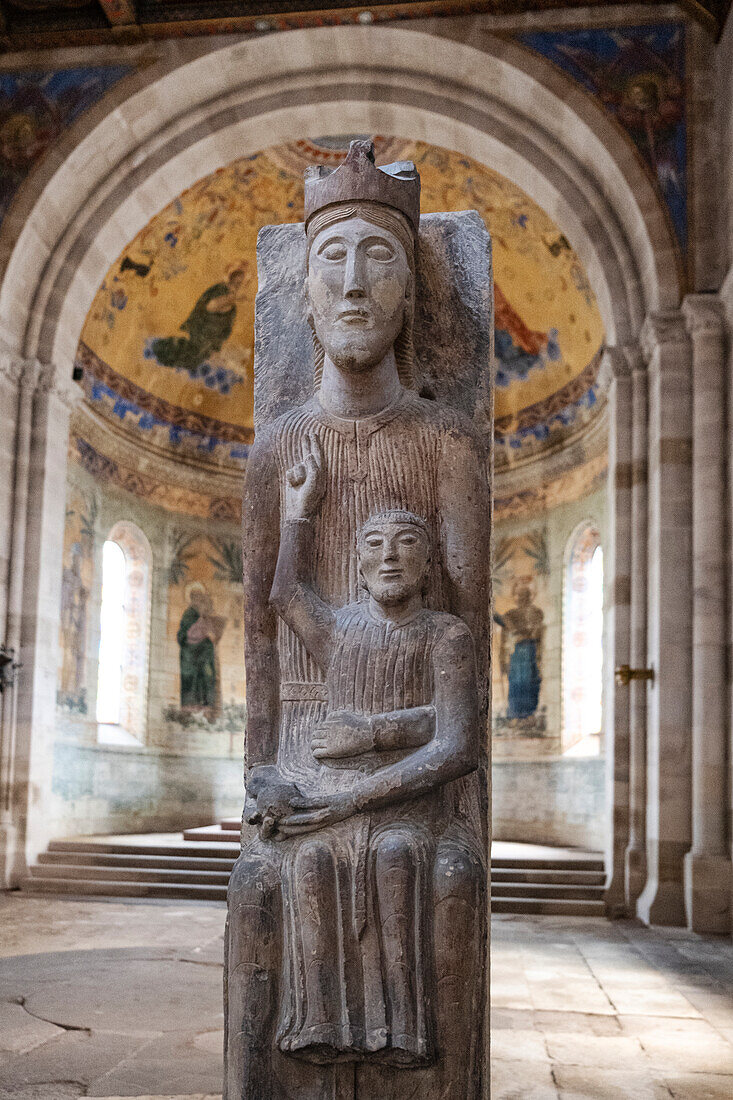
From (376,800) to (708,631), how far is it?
23.8 ft

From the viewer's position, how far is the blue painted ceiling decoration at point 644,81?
35.5 feet

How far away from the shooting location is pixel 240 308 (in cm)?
1777

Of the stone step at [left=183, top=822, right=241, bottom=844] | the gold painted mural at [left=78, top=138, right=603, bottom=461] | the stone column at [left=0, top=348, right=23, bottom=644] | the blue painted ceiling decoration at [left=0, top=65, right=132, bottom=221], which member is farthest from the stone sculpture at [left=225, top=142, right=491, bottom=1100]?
the gold painted mural at [left=78, top=138, right=603, bottom=461]

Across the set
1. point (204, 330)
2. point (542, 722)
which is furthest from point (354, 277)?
point (204, 330)

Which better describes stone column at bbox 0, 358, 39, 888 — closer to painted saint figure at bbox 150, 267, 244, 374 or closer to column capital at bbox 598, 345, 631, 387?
painted saint figure at bbox 150, 267, 244, 374

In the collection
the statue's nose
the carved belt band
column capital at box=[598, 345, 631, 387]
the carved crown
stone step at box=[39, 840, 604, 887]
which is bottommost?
stone step at box=[39, 840, 604, 887]

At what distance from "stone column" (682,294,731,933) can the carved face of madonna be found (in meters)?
6.87

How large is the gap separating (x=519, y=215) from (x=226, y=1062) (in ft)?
45.6

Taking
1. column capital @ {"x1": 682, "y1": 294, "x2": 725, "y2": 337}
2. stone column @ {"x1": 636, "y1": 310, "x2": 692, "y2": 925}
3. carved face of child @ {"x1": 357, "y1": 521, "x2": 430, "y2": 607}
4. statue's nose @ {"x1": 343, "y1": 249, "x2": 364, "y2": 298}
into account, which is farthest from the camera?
column capital @ {"x1": 682, "y1": 294, "x2": 725, "y2": 337}

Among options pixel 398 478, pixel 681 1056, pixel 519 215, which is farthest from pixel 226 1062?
pixel 519 215

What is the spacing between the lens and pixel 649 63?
437 inches

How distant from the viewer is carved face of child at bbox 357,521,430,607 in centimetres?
333

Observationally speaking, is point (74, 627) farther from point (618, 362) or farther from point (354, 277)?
point (354, 277)

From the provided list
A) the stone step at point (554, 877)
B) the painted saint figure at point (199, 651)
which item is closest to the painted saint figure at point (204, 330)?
the painted saint figure at point (199, 651)
